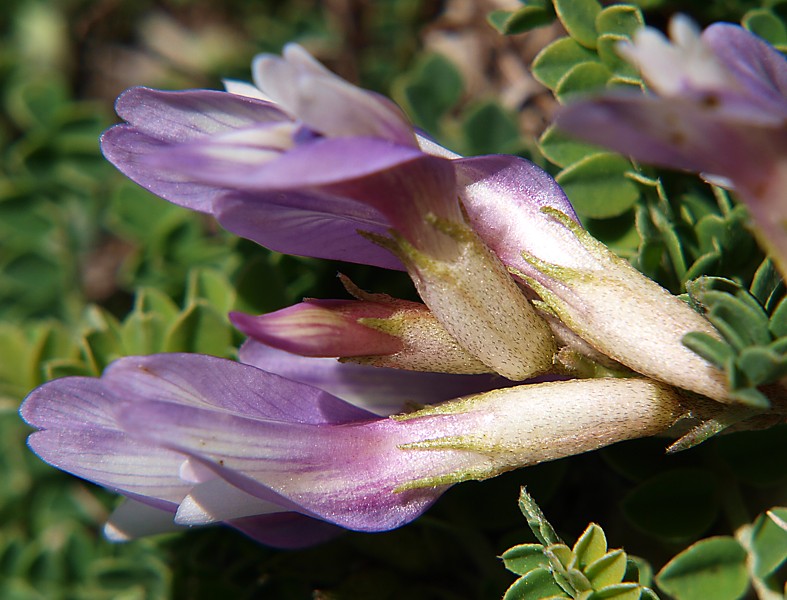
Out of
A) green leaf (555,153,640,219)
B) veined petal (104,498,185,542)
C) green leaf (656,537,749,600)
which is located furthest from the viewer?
green leaf (555,153,640,219)

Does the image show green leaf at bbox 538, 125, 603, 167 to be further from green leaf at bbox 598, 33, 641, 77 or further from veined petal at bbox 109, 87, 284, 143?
veined petal at bbox 109, 87, 284, 143

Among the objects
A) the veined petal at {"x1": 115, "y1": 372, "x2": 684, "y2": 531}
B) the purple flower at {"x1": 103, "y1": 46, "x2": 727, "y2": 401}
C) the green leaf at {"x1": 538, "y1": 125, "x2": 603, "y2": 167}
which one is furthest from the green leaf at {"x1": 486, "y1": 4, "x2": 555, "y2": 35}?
the veined petal at {"x1": 115, "y1": 372, "x2": 684, "y2": 531}

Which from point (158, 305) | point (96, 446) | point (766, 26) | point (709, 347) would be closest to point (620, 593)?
point (709, 347)

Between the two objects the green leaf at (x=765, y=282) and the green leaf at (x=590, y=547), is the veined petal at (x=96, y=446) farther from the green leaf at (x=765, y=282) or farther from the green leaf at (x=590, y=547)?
the green leaf at (x=765, y=282)

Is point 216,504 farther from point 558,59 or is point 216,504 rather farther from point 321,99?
point 558,59

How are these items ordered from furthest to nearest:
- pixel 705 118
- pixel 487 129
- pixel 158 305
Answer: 1. pixel 487 129
2. pixel 158 305
3. pixel 705 118

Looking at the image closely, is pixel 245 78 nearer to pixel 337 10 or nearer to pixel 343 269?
pixel 337 10
